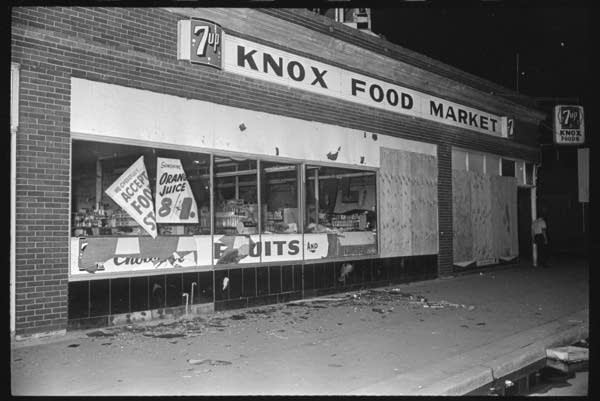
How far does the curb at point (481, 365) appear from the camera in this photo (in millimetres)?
5520

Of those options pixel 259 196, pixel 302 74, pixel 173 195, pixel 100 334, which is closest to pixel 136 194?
pixel 173 195

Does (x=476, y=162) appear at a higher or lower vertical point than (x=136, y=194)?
higher

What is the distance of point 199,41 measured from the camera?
9.34m

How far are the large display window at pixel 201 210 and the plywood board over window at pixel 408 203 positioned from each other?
88 cm

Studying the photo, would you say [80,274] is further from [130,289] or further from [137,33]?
[137,33]

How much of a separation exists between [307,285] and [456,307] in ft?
9.82

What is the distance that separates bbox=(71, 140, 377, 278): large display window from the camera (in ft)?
26.9

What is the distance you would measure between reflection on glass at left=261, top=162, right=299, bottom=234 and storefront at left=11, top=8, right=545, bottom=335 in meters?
0.03

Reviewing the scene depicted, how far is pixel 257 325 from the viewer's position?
8555 millimetres

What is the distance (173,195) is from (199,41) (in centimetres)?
270

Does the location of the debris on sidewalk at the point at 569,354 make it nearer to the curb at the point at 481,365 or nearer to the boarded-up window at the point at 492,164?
the curb at the point at 481,365

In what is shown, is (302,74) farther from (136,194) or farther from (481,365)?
(481,365)

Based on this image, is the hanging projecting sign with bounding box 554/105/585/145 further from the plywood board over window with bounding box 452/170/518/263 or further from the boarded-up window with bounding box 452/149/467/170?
the boarded-up window with bounding box 452/149/467/170

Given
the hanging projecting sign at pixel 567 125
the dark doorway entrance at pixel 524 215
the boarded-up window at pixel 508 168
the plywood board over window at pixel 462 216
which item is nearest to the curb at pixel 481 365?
the plywood board over window at pixel 462 216
